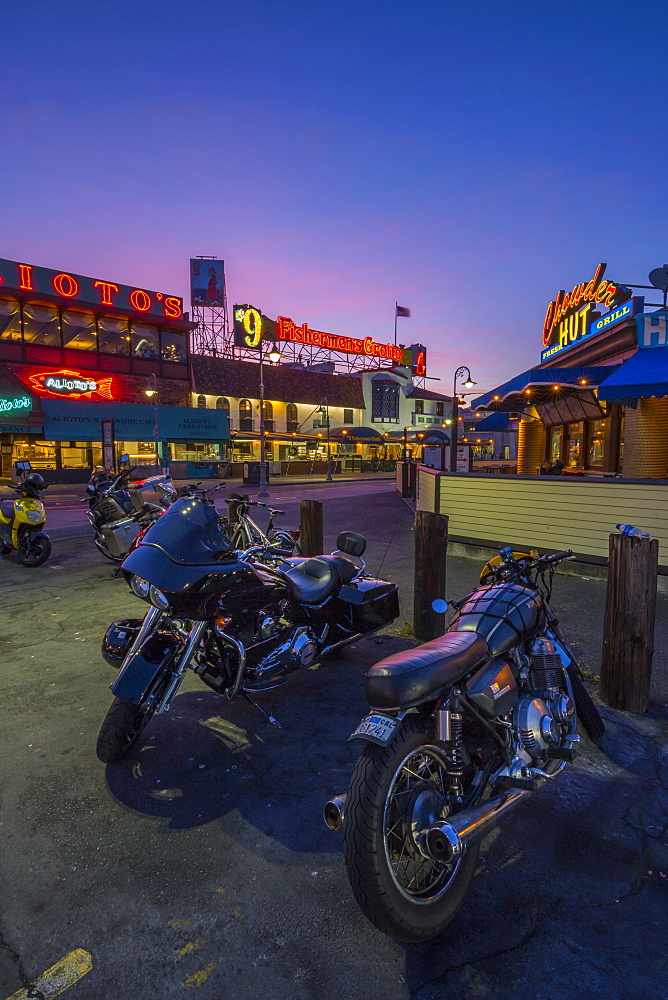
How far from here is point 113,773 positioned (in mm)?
3172

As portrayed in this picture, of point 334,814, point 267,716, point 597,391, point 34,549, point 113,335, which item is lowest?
point 267,716

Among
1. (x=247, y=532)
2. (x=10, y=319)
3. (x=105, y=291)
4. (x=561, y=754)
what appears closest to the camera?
(x=561, y=754)

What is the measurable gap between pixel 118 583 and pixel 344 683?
4.80 meters

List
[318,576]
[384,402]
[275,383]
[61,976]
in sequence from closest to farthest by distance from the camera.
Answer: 1. [61,976]
2. [318,576]
3. [275,383]
4. [384,402]

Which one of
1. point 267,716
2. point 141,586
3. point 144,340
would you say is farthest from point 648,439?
point 144,340

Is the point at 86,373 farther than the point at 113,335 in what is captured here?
No

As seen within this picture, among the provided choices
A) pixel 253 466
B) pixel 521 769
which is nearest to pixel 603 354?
pixel 521 769

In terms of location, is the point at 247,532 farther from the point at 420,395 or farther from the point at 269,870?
the point at 420,395

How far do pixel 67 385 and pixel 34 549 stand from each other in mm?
23846

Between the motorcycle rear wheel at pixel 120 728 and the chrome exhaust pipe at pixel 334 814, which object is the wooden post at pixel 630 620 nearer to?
the chrome exhaust pipe at pixel 334 814

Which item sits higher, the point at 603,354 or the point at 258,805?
the point at 603,354

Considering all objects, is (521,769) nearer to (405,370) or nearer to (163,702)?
(163,702)

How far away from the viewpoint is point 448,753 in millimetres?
2172

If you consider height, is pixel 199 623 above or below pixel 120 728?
above
